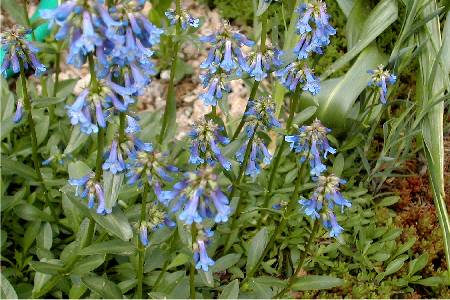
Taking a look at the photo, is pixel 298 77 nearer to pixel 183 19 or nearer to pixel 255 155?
pixel 255 155

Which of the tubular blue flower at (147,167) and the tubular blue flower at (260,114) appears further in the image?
the tubular blue flower at (260,114)

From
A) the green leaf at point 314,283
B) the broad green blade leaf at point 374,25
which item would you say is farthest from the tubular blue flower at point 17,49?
the broad green blade leaf at point 374,25

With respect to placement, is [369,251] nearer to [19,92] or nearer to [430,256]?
[430,256]

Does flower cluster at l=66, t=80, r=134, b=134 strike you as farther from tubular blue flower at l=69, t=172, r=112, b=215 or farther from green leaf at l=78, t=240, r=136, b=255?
green leaf at l=78, t=240, r=136, b=255

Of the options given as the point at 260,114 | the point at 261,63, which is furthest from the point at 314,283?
the point at 261,63

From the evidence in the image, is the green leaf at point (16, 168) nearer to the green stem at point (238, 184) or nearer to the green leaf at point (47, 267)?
the green leaf at point (47, 267)

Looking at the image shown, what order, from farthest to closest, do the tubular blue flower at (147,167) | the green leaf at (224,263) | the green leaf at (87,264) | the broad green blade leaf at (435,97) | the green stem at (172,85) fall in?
the broad green blade leaf at (435,97), the green leaf at (224,263), the green stem at (172,85), the green leaf at (87,264), the tubular blue flower at (147,167)
